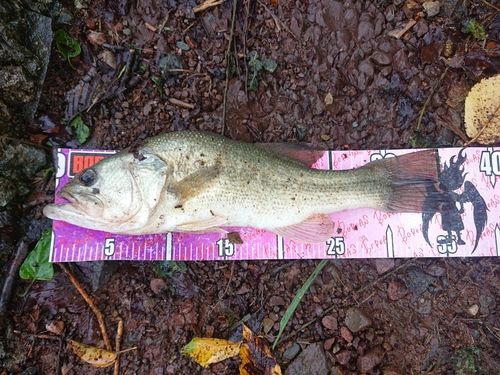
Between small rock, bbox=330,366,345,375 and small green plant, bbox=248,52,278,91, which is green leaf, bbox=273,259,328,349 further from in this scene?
small green plant, bbox=248,52,278,91

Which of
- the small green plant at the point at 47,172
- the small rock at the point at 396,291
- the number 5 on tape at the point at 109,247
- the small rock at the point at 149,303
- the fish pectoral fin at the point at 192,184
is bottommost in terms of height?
the small rock at the point at 149,303

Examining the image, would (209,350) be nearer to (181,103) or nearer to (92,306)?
(92,306)

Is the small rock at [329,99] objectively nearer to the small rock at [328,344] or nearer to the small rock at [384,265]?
the small rock at [384,265]

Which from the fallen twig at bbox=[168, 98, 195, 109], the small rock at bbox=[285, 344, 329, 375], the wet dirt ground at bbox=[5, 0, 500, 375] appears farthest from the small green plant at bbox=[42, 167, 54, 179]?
the small rock at bbox=[285, 344, 329, 375]

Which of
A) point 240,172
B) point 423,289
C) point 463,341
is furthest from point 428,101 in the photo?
point 463,341

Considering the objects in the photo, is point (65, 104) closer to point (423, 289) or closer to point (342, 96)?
point (342, 96)

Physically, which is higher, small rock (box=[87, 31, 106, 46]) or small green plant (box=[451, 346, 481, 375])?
small rock (box=[87, 31, 106, 46])

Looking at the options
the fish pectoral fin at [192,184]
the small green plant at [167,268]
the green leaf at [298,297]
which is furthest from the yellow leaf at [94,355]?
the fish pectoral fin at [192,184]

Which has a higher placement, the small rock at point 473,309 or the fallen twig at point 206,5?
the fallen twig at point 206,5
